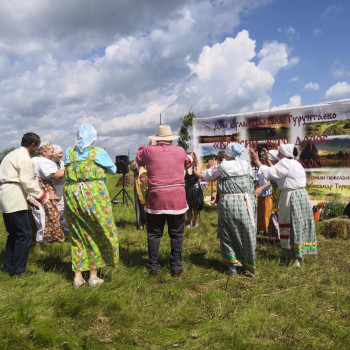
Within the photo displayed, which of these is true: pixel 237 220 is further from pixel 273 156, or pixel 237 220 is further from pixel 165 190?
pixel 273 156

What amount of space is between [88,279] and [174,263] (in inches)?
41.8

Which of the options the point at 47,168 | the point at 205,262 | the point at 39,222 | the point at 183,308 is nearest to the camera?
the point at 183,308

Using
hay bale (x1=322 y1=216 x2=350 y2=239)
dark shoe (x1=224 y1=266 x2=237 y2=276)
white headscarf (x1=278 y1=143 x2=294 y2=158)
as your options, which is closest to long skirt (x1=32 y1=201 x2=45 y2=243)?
dark shoe (x1=224 y1=266 x2=237 y2=276)

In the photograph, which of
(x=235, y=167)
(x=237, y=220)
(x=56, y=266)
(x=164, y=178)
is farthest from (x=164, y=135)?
(x=56, y=266)

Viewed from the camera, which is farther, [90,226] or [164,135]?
[164,135]

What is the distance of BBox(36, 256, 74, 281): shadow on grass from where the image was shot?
412 cm

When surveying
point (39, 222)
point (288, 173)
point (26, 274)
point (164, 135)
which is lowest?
point (26, 274)

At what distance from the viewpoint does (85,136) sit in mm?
3609

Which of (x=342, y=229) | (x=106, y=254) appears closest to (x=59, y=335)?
(x=106, y=254)

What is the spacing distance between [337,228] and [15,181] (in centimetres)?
529

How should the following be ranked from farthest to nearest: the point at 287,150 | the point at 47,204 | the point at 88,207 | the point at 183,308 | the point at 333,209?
1. the point at 333,209
2. the point at 47,204
3. the point at 287,150
4. the point at 88,207
5. the point at 183,308

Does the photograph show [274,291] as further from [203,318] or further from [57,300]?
[57,300]

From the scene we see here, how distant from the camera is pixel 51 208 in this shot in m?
5.54

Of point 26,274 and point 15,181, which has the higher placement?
point 15,181
